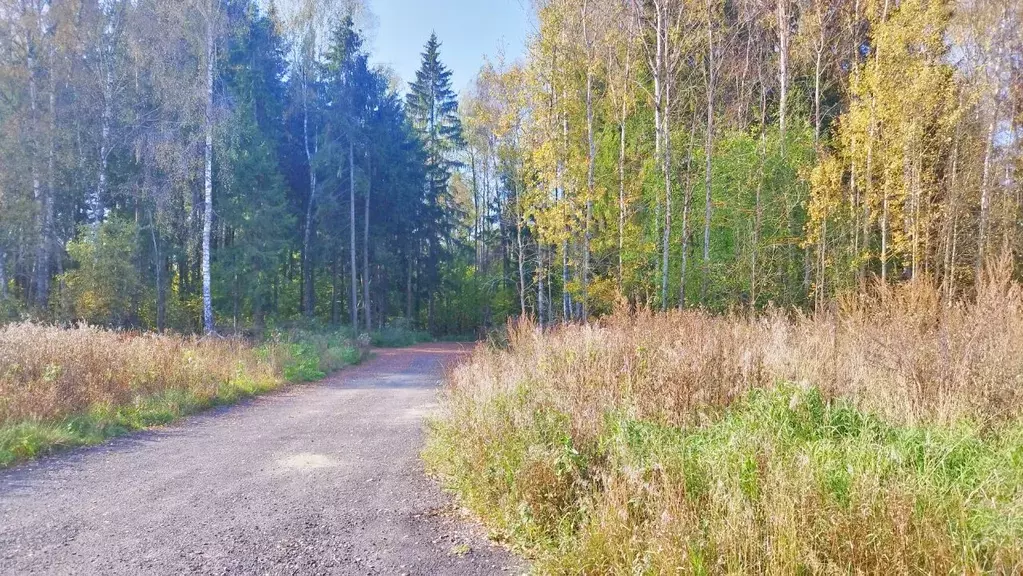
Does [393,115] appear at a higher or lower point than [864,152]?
higher

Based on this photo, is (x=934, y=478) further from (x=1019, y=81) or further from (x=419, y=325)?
(x=419, y=325)

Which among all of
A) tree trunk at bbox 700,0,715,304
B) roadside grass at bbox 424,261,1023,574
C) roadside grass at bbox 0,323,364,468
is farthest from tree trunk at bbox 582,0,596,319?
roadside grass at bbox 424,261,1023,574

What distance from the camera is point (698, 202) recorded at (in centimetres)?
1666

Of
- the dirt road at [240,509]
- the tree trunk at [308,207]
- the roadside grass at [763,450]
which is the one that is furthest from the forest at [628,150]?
the dirt road at [240,509]

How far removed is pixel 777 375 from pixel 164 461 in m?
6.73

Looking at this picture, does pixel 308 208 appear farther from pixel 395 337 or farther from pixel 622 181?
pixel 622 181

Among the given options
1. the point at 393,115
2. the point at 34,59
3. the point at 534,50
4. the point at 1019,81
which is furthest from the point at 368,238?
the point at 1019,81

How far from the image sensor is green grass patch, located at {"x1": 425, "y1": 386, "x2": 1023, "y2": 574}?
2.54 meters

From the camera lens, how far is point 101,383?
8078mm

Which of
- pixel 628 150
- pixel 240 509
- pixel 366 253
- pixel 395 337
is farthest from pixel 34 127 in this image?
pixel 240 509

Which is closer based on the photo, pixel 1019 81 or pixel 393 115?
pixel 1019 81

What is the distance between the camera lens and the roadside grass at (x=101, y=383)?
21.2 ft

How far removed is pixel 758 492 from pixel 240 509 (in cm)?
409

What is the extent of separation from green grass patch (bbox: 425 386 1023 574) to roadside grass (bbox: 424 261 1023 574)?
0.5 inches
